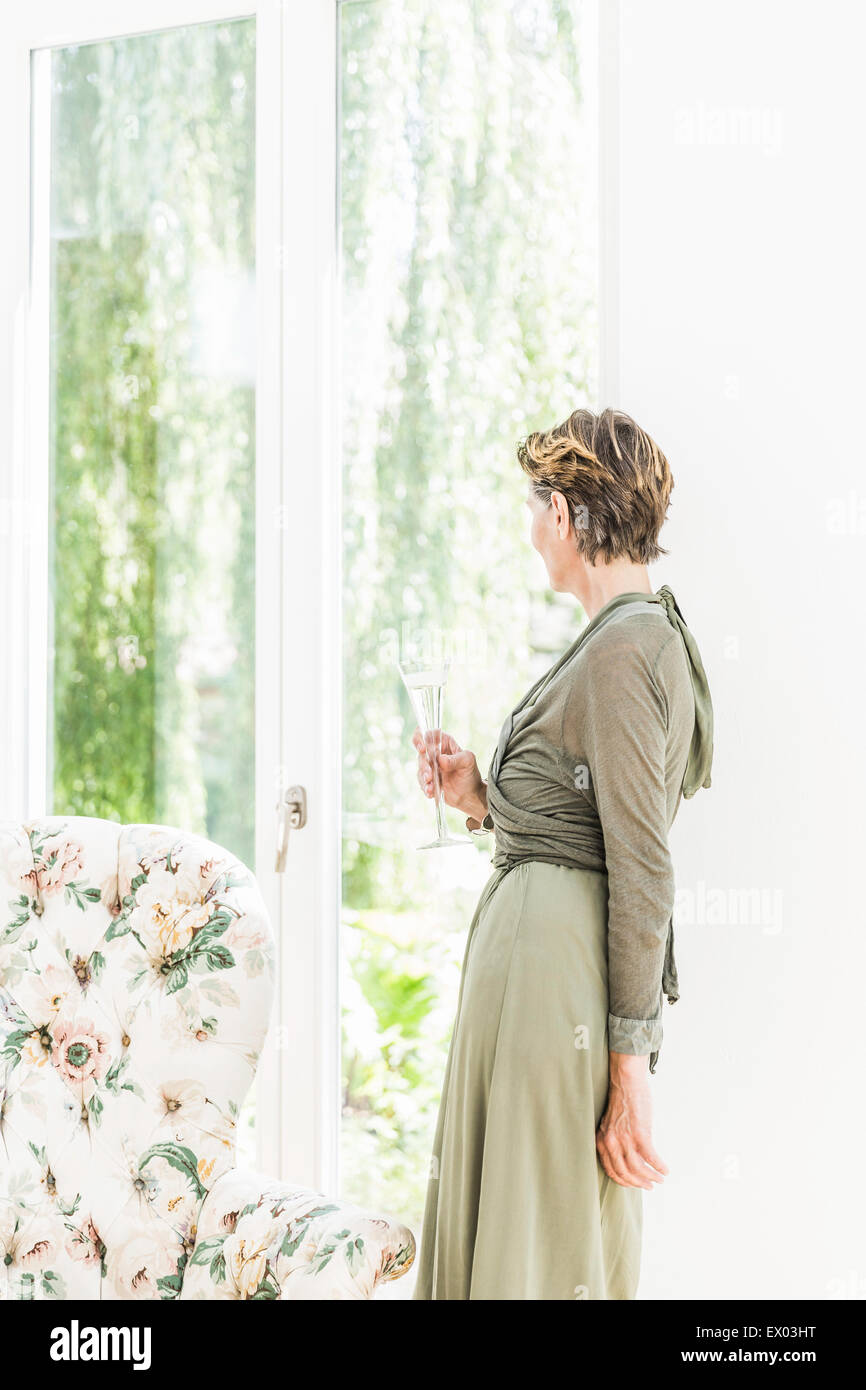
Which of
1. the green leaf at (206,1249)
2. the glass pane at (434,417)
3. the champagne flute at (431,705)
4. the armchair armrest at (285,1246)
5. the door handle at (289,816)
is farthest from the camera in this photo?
the door handle at (289,816)

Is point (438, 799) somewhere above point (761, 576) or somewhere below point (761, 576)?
below

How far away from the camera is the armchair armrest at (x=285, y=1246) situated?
1.18 metres

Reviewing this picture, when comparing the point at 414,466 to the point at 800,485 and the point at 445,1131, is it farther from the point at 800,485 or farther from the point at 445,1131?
the point at 445,1131

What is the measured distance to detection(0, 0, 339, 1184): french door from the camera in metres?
1.98

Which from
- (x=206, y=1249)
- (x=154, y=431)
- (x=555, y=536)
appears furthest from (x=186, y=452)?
(x=206, y=1249)

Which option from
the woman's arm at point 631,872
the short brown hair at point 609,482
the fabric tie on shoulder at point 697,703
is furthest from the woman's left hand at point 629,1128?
the short brown hair at point 609,482

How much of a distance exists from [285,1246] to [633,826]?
1.93 ft

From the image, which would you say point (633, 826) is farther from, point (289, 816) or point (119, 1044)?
point (289, 816)

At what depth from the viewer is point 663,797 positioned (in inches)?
52.1

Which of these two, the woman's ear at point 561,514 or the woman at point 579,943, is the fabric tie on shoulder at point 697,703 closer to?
the woman at point 579,943

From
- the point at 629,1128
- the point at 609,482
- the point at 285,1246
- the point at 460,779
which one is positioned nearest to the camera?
the point at 285,1246

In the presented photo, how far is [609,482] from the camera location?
4.78 ft
